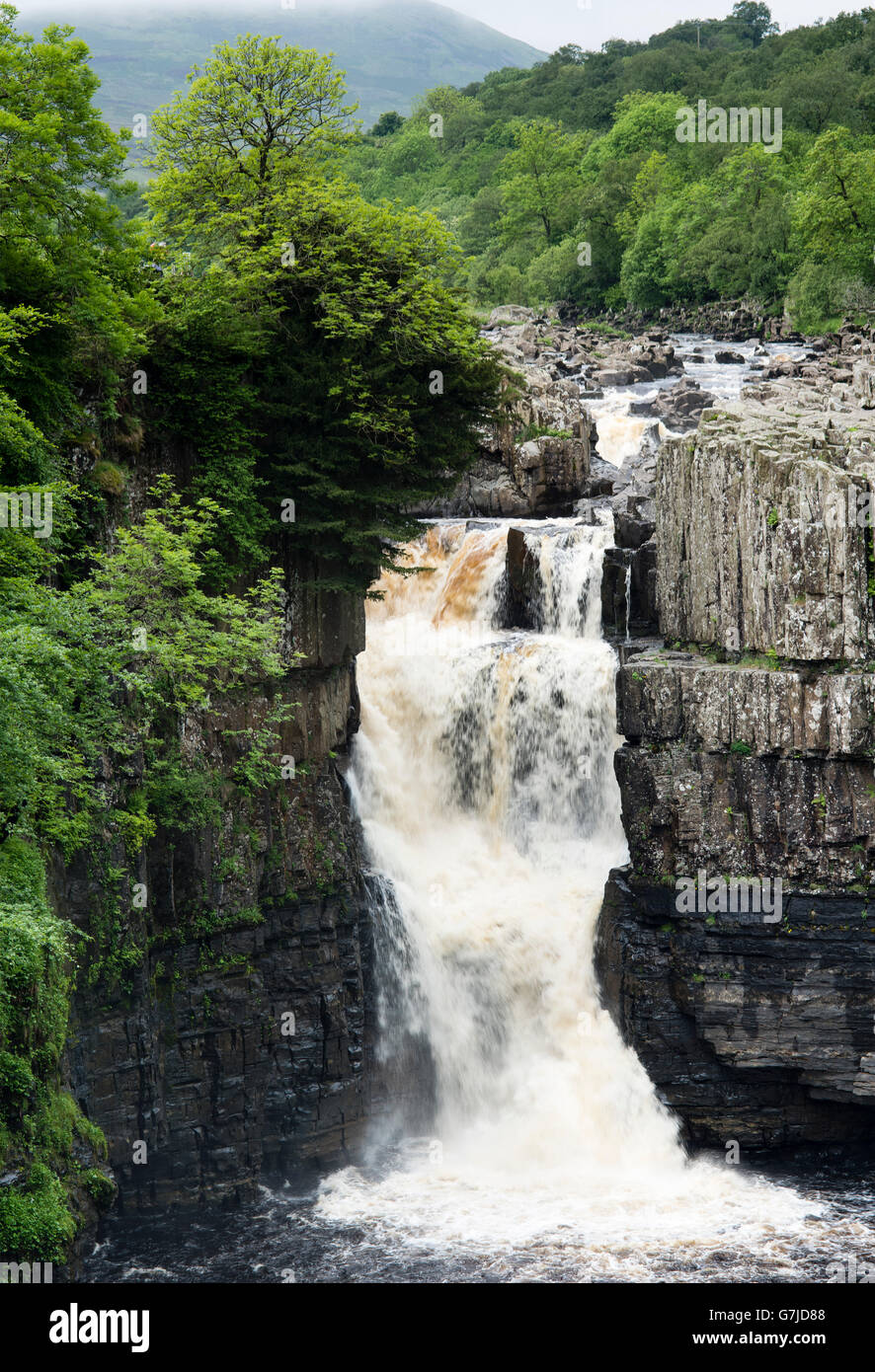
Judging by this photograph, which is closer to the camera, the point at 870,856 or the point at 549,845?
the point at 870,856

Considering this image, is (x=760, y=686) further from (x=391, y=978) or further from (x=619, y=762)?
(x=391, y=978)

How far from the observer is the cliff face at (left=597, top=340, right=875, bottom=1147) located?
32.0 meters

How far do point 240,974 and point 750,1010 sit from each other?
40.5 feet

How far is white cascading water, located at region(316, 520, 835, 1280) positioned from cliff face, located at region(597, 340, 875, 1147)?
1.18 meters

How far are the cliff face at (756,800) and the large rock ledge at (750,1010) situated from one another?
38 millimetres

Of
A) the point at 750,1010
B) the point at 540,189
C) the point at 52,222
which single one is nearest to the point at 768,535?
the point at 750,1010

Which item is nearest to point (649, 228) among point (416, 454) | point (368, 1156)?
point (416, 454)

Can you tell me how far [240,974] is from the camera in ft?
106

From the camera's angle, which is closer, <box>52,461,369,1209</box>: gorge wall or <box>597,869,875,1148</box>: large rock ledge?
<box>52,461,369,1209</box>: gorge wall

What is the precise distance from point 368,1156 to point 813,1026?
1124 cm

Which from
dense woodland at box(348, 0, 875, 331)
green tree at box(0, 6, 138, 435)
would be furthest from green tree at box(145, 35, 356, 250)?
dense woodland at box(348, 0, 875, 331)

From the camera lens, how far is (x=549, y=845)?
118 ft

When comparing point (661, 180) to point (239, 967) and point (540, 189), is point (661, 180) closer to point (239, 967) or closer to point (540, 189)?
point (540, 189)

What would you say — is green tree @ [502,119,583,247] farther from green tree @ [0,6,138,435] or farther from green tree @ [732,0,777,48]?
green tree @ [0,6,138,435]
